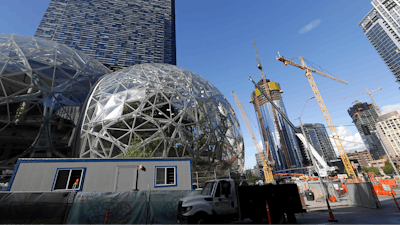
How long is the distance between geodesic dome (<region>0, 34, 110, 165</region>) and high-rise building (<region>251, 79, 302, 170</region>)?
469 ft

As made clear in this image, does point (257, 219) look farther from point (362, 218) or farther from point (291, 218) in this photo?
point (362, 218)

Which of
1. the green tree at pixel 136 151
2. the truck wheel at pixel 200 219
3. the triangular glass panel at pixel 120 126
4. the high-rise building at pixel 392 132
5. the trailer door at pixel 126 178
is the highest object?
the high-rise building at pixel 392 132

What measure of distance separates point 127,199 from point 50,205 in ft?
10.9

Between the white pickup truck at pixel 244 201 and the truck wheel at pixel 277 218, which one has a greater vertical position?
the white pickup truck at pixel 244 201

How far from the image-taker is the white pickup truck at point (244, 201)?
313 inches

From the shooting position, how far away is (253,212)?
850 centimetres


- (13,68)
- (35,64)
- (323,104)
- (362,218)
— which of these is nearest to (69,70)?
(35,64)

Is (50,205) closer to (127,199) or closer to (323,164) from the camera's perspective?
(127,199)

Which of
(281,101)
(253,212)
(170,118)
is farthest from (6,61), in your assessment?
(281,101)

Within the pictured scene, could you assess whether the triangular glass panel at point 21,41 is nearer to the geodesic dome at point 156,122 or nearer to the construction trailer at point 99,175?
the geodesic dome at point 156,122

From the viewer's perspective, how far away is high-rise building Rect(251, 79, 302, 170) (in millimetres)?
131625

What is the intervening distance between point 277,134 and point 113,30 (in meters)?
139

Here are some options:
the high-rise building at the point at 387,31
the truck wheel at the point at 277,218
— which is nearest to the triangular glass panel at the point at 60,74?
the truck wheel at the point at 277,218

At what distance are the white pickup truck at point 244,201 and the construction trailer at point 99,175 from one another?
14.2 ft
